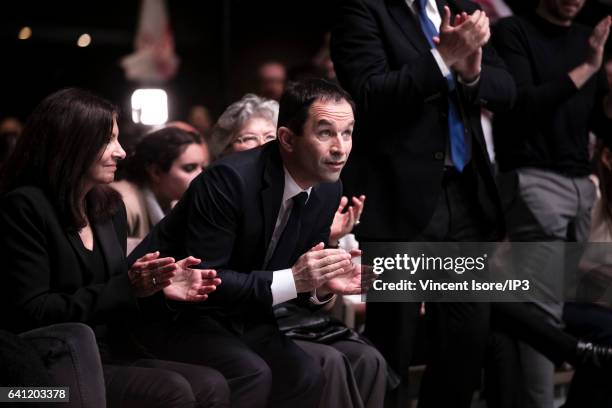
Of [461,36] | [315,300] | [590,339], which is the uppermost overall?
[461,36]

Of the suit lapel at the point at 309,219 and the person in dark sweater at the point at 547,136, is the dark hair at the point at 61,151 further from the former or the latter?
the person in dark sweater at the point at 547,136

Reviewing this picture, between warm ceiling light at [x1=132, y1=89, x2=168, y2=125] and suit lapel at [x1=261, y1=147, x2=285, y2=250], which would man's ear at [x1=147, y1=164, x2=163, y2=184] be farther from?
suit lapel at [x1=261, y1=147, x2=285, y2=250]

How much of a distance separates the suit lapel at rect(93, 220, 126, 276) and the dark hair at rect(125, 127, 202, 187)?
0.88m

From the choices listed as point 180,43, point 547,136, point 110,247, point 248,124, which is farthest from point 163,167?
point 180,43

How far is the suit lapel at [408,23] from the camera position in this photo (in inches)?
118

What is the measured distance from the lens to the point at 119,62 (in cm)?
664

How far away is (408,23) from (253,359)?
117 centimetres

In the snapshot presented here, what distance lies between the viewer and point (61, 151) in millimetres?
2543

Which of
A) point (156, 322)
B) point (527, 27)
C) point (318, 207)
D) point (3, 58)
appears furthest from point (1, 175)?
point (3, 58)

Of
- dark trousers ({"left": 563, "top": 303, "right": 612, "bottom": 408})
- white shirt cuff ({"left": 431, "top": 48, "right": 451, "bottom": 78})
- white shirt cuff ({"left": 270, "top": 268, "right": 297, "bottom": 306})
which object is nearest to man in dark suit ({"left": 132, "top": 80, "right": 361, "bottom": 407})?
white shirt cuff ({"left": 270, "top": 268, "right": 297, "bottom": 306})

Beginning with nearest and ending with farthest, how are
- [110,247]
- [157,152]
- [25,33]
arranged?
[110,247], [157,152], [25,33]

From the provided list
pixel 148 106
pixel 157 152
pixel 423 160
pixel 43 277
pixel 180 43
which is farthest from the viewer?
pixel 180 43

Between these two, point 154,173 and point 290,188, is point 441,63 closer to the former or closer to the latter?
point 290,188

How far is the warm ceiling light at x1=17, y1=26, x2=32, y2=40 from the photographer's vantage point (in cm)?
616
